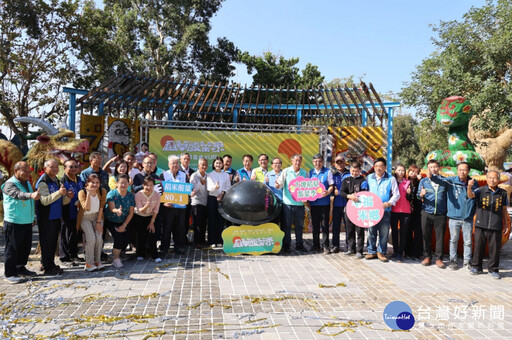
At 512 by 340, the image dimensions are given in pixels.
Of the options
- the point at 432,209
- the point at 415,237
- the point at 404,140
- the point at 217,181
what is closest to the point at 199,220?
the point at 217,181

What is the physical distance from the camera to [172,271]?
5.08m

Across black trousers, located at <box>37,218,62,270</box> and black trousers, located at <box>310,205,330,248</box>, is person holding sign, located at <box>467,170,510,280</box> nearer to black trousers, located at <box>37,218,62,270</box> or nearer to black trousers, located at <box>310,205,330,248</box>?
black trousers, located at <box>310,205,330,248</box>

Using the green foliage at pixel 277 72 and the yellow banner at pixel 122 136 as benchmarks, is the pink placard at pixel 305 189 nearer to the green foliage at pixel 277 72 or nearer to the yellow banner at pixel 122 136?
the yellow banner at pixel 122 136

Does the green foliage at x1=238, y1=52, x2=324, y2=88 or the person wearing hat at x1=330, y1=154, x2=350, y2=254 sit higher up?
the green foliage at x1=238, y1=52, x2=324, y2=88

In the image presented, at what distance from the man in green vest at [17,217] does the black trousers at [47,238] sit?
0.15m

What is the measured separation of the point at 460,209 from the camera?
18.0 ft

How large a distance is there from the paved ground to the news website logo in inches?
2.1

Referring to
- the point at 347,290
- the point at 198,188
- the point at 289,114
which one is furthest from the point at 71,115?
the point at 347,290

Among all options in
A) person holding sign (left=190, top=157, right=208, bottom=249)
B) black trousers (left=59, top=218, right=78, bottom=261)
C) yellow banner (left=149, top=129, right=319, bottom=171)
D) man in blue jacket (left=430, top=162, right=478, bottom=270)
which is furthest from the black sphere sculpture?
yellow banner (left=149, top=129, right=319, bottom=171)

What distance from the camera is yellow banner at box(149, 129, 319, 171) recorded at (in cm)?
1020

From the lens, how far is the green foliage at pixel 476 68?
37.5 feet

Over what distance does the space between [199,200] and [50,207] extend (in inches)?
90.5

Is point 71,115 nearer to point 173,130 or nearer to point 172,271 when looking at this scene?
point 173,130

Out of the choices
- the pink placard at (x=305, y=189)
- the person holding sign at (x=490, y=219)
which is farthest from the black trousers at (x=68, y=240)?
the person holding sign at (x=490, y=219)
